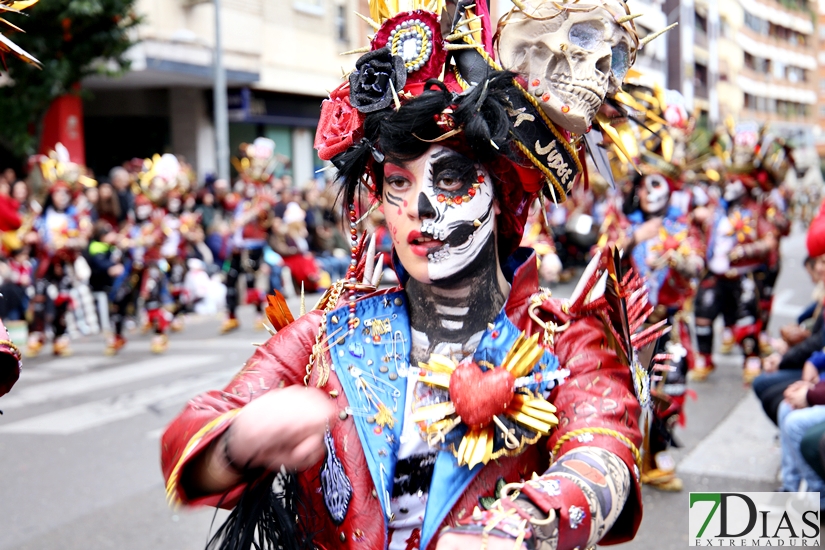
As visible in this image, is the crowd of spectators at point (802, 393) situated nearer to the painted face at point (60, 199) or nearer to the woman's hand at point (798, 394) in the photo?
the woman's hand at point (798, 394)

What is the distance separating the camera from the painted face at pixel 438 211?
1885mm

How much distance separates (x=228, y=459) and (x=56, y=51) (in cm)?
1228

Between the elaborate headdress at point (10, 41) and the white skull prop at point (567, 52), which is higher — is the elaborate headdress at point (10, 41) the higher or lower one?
the higher one

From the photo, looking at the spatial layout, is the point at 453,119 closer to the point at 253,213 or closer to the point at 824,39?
the point at 253,213

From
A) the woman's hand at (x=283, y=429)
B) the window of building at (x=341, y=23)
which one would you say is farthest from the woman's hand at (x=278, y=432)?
the window of building at (x=341, y=23)

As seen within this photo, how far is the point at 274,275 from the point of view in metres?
11.3

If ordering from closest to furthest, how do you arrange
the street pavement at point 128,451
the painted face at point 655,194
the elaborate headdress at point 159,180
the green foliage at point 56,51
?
the street pavement at point 128,451
the painted face at point 655,194
the elaborate headdress at point 159,180
the green foliage at point 56,51

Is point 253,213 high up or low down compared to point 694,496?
up

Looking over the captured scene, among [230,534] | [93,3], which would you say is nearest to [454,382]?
[230,534]

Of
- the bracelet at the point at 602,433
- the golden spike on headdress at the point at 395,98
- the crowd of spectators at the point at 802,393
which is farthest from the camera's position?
the crowd of spectators at the point at 802,393

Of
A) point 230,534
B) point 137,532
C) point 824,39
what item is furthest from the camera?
point 824,39

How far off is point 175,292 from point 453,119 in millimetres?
9867

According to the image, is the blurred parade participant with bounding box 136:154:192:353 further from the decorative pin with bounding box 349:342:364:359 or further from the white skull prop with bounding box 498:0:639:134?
the white skull prop with bounding box 498:0:639:134

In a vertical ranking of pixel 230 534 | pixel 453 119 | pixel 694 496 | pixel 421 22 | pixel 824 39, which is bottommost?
pixel 694 496
